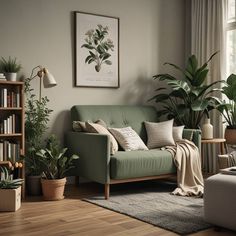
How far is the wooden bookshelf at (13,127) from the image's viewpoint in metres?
3.59

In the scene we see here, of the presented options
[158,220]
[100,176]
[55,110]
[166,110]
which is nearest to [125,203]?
[100,176]

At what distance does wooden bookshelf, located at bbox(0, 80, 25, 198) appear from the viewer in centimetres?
359

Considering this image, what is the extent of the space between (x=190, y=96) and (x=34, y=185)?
2.17m

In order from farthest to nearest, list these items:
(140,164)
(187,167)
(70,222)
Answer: (187,167)
(140,164)
(70,222)

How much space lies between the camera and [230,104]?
180 inches

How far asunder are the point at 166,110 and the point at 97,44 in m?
1.25

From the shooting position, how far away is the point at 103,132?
3912mm

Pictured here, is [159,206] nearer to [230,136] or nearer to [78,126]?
[78,126]

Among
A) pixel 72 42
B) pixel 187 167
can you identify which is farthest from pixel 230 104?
pixel 72 42

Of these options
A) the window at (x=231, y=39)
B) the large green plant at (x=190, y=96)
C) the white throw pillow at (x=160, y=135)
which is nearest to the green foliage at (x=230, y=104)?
the large green plant at (x=190, y=96)

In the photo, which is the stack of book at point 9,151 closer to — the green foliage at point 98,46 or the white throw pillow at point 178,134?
the green foliage at point 98,46

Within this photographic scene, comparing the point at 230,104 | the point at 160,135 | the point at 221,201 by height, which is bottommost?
the point at 221,201

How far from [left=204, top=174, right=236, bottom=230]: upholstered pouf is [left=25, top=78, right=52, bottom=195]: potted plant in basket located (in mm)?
1857

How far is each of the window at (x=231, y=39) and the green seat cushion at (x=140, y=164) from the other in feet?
5.84
